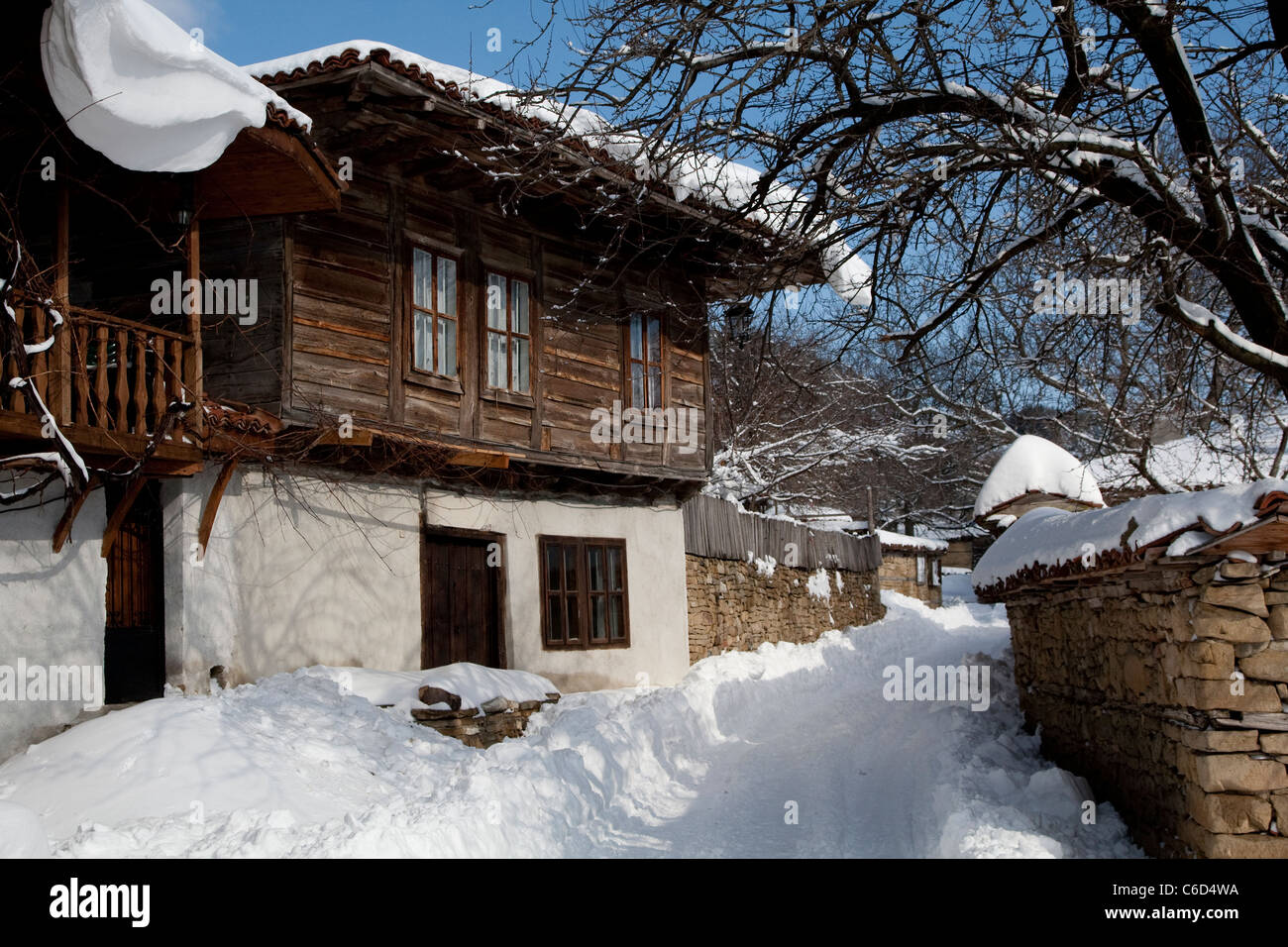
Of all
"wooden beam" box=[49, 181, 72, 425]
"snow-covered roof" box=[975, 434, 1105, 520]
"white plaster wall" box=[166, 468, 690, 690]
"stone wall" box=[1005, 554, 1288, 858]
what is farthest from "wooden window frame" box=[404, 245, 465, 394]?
"snow-covered roof" box=[975, 434, 1105, 520]

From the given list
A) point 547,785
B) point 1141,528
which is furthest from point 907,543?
point 1141,528

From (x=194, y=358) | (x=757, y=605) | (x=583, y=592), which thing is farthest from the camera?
(x=757, y=605)

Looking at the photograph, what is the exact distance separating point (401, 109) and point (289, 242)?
1.73 metres

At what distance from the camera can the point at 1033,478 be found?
16.3m

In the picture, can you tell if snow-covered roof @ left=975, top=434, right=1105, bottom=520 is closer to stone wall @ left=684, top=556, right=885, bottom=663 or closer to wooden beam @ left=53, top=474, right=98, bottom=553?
stone wall @ left=684, top=556, right=885, bottom=663

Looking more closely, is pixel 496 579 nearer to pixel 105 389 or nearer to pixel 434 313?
pixel 434 313

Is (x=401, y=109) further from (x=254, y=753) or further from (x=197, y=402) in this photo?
(x=254, y=753)

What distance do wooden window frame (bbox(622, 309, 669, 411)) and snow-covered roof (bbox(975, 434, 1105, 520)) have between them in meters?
5.67

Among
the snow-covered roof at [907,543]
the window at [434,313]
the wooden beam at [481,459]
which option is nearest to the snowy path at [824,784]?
the wooden beam at [481,459]

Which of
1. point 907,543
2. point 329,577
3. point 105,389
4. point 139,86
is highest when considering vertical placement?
point 139,86

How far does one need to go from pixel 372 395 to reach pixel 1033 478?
1014 cm

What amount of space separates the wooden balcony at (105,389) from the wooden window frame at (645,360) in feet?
21.9
